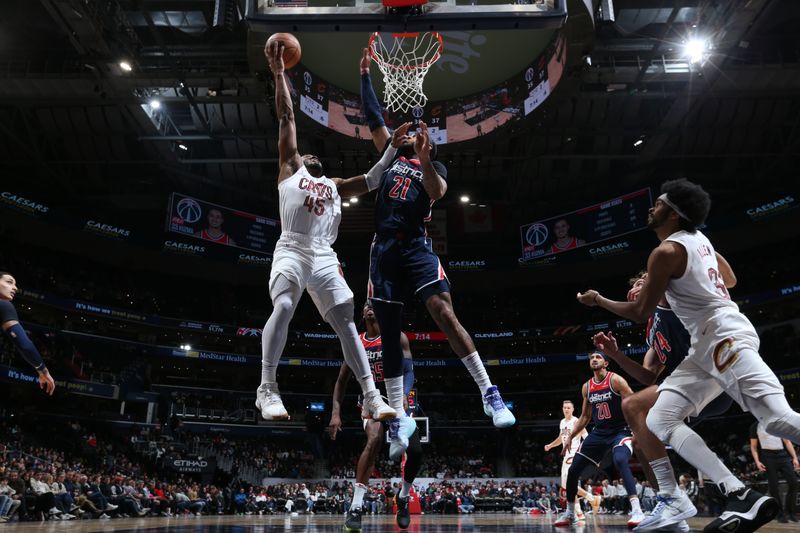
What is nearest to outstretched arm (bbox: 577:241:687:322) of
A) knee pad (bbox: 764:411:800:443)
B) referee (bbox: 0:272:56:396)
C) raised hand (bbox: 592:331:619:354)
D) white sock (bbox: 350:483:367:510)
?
raised hand (bbox: 592:331:619:354)

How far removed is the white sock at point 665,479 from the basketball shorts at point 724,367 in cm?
59

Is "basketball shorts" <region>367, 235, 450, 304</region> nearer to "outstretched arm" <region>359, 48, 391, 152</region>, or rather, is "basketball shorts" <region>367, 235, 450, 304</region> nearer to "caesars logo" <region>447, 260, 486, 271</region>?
"outstretched arm" <region>359, 48, 391, 152</region>

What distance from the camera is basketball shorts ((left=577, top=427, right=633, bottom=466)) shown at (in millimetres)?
7254

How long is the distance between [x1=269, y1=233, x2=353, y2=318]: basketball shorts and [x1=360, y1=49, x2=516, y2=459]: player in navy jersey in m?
0.30

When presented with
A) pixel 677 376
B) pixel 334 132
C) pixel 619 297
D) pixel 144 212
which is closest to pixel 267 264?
pixel 144 212

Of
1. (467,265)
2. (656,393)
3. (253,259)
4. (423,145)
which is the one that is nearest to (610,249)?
(467,265)

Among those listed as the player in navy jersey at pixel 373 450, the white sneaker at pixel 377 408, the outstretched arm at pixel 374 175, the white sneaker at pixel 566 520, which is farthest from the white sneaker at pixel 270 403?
the white sneaker at pixel 566 520

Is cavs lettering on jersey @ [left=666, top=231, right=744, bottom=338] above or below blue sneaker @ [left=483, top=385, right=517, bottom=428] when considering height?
above

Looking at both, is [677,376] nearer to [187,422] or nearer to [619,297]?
[187,422]

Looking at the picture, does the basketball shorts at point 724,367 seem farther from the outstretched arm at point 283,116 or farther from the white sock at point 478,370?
the outstretched arm at point 283,116

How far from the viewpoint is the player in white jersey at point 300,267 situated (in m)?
4.52

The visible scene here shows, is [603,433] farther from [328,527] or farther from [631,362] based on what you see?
[328,527]

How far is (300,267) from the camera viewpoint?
4.61 meters

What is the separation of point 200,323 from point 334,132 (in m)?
19.7
